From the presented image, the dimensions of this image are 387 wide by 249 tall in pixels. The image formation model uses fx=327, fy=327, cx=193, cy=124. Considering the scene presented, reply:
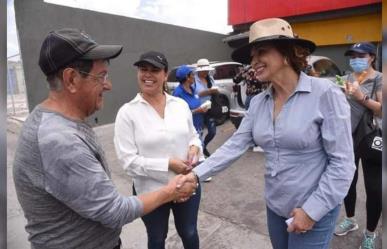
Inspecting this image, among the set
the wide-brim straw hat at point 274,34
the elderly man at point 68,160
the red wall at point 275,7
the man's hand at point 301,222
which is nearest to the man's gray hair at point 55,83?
the elderly man at point 68,160

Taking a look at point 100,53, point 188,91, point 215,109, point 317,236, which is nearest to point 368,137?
point 317,236

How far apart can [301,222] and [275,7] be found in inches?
506

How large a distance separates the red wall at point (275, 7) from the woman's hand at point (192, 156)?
10660mm

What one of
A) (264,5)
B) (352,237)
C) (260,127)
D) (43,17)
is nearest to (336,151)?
(260,127)

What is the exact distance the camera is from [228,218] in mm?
3885

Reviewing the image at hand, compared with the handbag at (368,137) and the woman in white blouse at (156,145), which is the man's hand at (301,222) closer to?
the woman in white blouse at (156,145)

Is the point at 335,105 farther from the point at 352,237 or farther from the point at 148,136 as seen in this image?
the point at 352,237

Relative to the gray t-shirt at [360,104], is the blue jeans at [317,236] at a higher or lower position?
lower

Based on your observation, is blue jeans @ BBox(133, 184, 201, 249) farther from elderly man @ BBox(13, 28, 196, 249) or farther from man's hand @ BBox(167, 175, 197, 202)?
elderly man @ BBox(13, 28, 196, 249)

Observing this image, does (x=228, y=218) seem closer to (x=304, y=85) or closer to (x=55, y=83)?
(x=304, y=85)

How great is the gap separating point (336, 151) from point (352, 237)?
Answer: 6.75ft

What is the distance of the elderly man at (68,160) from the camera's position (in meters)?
1.35

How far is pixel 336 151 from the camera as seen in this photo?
5.59 ft

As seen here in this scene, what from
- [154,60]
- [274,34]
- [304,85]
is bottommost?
[304,85]
